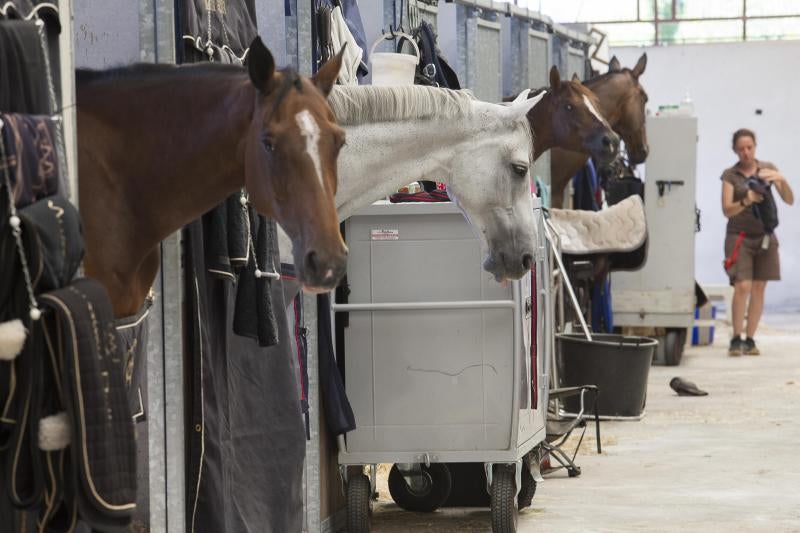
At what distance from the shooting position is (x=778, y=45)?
51.8ft

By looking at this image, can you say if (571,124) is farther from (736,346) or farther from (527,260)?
(736,346)

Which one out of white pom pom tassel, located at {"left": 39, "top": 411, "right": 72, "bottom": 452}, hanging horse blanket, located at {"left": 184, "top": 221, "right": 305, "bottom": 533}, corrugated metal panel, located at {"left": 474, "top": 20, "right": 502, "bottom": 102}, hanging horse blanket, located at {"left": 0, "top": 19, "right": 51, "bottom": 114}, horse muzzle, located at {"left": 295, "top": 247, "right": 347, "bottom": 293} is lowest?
hanging horse blanket, located at {"left": 184, "top": 221, "right": 305, "bottom": 533}

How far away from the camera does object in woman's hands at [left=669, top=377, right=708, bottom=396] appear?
8.74 metres

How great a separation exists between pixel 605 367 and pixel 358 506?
280cm

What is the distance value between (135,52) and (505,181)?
4.21 feet

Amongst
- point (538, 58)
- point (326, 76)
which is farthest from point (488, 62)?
point (326, 76)

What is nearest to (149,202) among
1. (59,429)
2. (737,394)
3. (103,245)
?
(103,245)

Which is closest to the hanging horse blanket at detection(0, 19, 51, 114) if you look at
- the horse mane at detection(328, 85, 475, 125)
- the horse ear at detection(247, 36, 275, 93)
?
the horse ear at detection(247, 36, 275, 93)

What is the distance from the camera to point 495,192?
160 inches

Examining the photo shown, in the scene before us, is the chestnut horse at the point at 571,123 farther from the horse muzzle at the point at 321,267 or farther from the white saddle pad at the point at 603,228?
the horse muzzle at the point at 321,267

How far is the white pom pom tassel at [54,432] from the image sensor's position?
6.66ft

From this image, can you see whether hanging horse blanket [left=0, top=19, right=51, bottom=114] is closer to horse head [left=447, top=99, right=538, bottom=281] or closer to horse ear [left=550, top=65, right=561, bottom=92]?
horse head [left=447, top=99, right=538, bottom=281]

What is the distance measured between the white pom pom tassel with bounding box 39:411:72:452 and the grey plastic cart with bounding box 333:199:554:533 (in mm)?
2506

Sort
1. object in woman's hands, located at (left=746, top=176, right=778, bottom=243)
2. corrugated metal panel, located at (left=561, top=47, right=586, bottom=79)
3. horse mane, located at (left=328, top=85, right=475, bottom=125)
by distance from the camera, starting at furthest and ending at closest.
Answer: object in woman's hands, located at (left=746, top=176, right=778, bottom=243)
corrugated metal panel, located at (left=561, top=47, right=586, bottom=79)
horse mane, located at (left=328, top=85, right=475, bottom=125)
